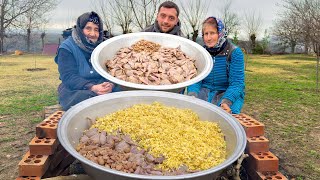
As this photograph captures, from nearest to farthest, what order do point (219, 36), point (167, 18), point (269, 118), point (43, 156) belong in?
point (43, 156), point (219, 36), point (167, 18), point (269, 118)

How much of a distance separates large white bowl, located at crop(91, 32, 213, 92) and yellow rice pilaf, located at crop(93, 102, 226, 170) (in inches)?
9.6

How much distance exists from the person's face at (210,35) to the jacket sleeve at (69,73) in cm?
136

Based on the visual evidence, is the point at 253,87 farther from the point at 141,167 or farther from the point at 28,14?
the point at 28,14

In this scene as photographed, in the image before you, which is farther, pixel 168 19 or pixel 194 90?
pixel 168 19

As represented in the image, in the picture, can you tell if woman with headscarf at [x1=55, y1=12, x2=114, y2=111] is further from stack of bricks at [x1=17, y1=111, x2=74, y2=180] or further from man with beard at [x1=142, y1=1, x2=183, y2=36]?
stack of bricks at [x1=17, y1=111, x2=74, y2=180]

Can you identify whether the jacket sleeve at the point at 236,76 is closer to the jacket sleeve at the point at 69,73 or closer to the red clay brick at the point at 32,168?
the jacket sleeve at the point at 69,73

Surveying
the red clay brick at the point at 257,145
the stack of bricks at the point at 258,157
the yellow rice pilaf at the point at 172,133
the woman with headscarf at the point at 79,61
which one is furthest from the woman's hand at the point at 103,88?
the red clay brick at the point at 257,145

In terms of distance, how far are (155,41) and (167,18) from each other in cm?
51

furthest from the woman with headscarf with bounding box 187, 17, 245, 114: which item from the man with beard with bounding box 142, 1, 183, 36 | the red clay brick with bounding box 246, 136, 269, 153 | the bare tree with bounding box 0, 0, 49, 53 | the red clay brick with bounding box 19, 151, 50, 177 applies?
the bare tree with bounding box 0, 0, 49, 53

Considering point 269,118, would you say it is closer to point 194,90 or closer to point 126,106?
point 194,90

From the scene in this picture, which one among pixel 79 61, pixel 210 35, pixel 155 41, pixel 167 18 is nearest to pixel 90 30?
pixel 79 61

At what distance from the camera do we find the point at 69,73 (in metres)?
3.69

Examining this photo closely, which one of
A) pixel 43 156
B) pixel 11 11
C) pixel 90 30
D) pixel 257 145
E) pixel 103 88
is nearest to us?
pixel 43 156

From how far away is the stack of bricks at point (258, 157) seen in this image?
7.80ft
